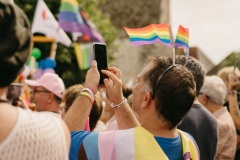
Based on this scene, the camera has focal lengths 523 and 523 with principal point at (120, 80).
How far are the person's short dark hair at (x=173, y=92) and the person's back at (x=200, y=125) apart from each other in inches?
42.0

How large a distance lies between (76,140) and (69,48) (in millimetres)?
20965

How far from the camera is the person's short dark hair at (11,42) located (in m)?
1.66

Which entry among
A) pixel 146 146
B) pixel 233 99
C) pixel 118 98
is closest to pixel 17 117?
pixel 146 146

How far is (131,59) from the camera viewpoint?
1356 inches

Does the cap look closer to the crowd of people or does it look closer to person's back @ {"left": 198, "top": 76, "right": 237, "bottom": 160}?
the crowd of people

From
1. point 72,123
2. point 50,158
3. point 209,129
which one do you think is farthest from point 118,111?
point 209,129

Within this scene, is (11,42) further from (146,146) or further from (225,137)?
(225,137)

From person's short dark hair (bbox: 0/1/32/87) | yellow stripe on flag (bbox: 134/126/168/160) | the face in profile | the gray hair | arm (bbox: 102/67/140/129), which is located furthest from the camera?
the face in profile

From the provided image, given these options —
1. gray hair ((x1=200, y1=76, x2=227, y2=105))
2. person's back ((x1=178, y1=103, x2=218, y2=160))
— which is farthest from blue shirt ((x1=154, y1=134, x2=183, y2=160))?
gray hair ((x1=200, y1=76, x2=227, y2=105))

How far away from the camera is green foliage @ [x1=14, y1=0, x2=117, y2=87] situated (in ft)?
70.4

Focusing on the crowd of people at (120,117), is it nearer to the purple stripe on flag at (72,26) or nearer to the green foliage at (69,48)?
the purple stripe on flag at (72,26)

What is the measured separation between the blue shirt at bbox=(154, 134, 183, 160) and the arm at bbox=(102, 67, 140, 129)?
0.21 meters

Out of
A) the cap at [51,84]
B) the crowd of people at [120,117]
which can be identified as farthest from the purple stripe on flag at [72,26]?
the crowd of people at [120,117]

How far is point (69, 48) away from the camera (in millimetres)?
23297
